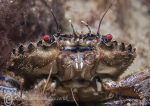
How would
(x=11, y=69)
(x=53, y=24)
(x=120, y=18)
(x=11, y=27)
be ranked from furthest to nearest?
(x=120, y=18), (x=53, y=24), (x=11, y=27), (x=11, y=69)

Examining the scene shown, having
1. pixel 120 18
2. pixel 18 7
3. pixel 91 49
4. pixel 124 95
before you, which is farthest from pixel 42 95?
pixel 120 18

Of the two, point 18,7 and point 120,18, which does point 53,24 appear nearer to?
point 18,7

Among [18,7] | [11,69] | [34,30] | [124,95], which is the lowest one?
[124,95]

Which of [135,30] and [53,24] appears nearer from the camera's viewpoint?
[53,24]

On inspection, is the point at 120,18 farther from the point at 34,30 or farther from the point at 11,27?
the point at 11,27

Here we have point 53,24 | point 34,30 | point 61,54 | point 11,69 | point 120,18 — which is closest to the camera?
point 61,54

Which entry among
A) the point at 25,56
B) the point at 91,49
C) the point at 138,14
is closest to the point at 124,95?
the point at 91,49

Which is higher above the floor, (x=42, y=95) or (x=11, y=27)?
(x=11, y=27)
